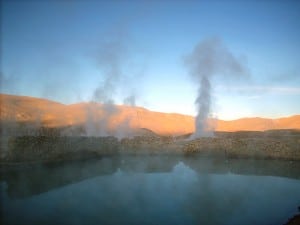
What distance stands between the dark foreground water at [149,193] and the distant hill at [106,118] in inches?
447

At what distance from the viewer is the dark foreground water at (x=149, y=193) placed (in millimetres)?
8359

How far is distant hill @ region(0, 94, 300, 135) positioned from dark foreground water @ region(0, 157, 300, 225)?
447 inches

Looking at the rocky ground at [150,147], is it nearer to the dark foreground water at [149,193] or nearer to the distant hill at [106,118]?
the dark foreground water at [149,193]

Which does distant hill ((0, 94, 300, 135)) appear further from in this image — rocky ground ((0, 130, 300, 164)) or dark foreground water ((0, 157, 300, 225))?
dark foreground water ((0, 157, 300, 225))

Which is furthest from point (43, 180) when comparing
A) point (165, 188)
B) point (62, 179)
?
point (165, 188)

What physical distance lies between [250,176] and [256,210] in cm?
584

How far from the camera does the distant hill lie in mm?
28031

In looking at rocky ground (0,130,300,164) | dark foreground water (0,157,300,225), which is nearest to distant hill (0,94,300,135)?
rocky ground (0,130,300,164)

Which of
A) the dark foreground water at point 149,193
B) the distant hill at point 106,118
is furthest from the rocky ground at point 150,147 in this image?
the distant hill at point 106,118

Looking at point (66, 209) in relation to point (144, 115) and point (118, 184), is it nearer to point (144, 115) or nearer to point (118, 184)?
point (118, 184)

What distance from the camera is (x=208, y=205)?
9750 millimetres

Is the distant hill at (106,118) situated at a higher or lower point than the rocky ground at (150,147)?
higher

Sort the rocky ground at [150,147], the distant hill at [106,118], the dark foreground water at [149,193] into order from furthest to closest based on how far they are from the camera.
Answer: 1. the distant hill at [106,118]
2. the rocky ground at [150,147]
3. the dark foreground water at [149,193]

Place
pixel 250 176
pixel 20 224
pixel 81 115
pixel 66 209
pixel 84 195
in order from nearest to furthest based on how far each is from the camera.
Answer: pixel 20 224 → pixel 66 209 → pixel 84 195 → pixel 250 176 → pixel 81 115
